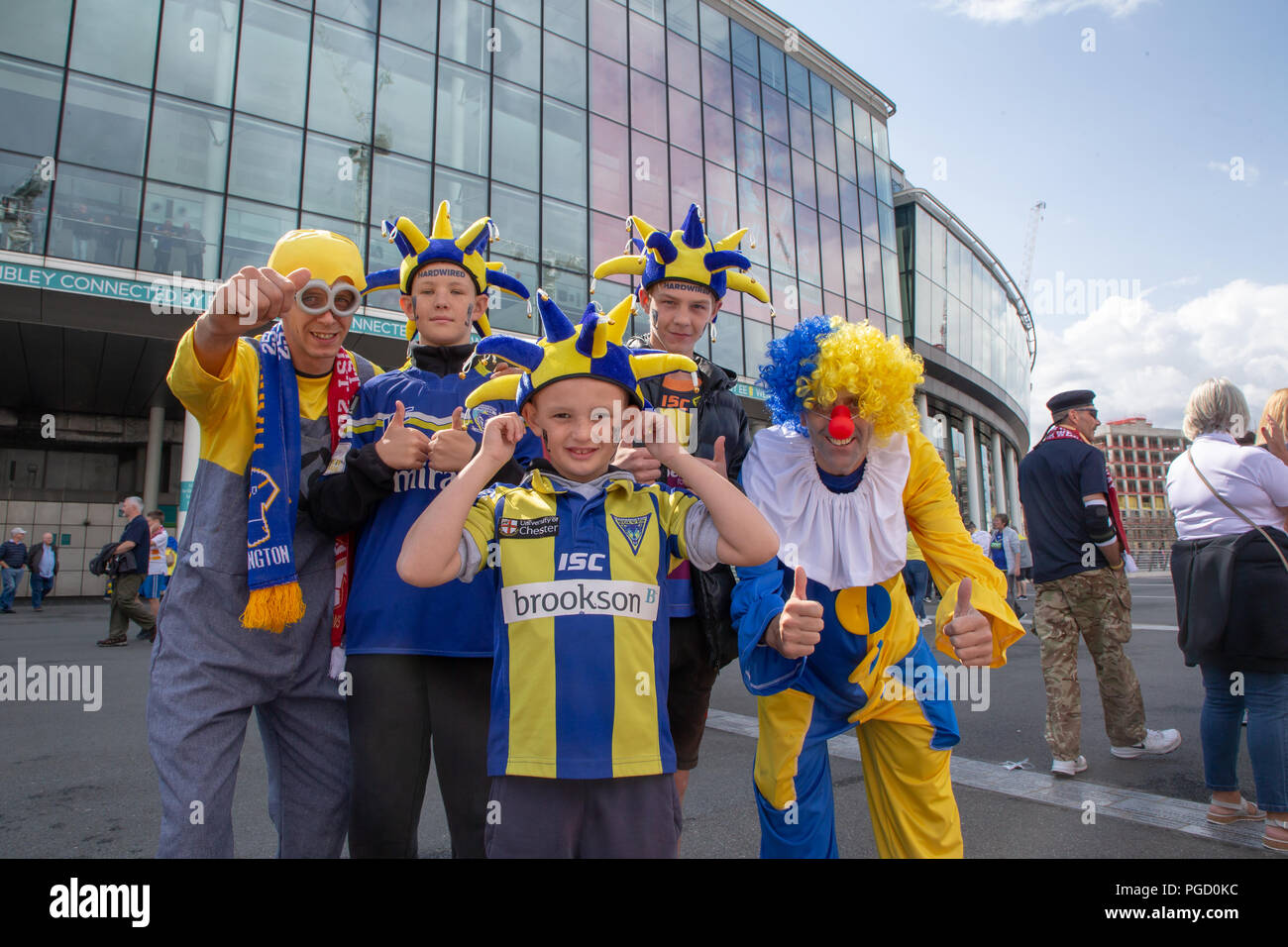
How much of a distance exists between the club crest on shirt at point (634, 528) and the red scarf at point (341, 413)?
2.89 ft

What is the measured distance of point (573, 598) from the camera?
1895 millimetres

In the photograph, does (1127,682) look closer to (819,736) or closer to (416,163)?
(819,736)

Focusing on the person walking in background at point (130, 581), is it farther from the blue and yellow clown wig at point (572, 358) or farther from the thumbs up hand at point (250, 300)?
Result: the blue and yellow clown wig at point (572, 358)

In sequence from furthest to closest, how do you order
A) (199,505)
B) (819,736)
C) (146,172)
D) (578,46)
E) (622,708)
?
(578,46) < (146,172) < (819,736) < (199,505) < (622,708)

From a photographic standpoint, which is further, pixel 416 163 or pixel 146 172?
pixel 416 163

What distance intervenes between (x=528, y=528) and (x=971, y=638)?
119cm

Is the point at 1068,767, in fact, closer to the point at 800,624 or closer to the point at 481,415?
the point at 800,624

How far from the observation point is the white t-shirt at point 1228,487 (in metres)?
3.47

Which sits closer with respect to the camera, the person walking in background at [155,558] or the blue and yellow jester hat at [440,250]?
the blue and yellow jester hat at [440,250]

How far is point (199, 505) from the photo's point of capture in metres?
2.12

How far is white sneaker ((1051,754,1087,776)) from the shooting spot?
419cm

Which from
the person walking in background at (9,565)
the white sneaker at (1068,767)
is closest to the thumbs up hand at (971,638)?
the white sneaker at (1068,767)
